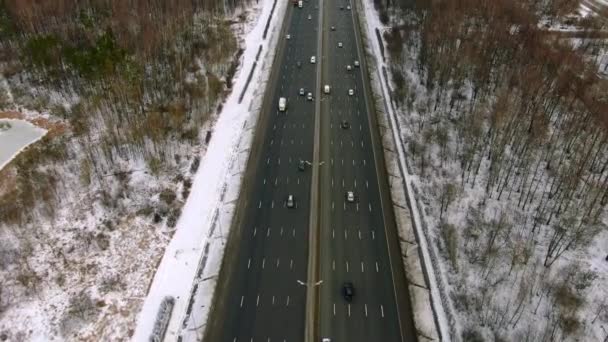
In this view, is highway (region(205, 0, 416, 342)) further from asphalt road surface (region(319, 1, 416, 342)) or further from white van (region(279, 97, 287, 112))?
white van (region(279, 97, 287, 112))

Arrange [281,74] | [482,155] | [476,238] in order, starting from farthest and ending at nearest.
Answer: [281,74] < [482,155] < [476,238]

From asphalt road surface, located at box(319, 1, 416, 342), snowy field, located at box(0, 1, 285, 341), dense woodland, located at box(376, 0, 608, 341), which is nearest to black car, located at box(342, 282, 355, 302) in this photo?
asphalt road surface, located at box(319, 1, 416, 342)

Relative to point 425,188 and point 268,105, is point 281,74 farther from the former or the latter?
point 425,188

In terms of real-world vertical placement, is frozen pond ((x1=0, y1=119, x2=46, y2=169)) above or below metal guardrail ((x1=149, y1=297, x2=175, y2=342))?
above

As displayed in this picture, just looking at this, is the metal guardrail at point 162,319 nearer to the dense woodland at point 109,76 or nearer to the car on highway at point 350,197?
the dense woodland at point 109,76

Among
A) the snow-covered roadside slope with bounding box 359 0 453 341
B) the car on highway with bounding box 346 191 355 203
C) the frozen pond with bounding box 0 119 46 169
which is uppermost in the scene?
the frozen pond with bounding box 0 119 46 169

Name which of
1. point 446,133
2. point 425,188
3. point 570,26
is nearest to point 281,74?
point 446,133
